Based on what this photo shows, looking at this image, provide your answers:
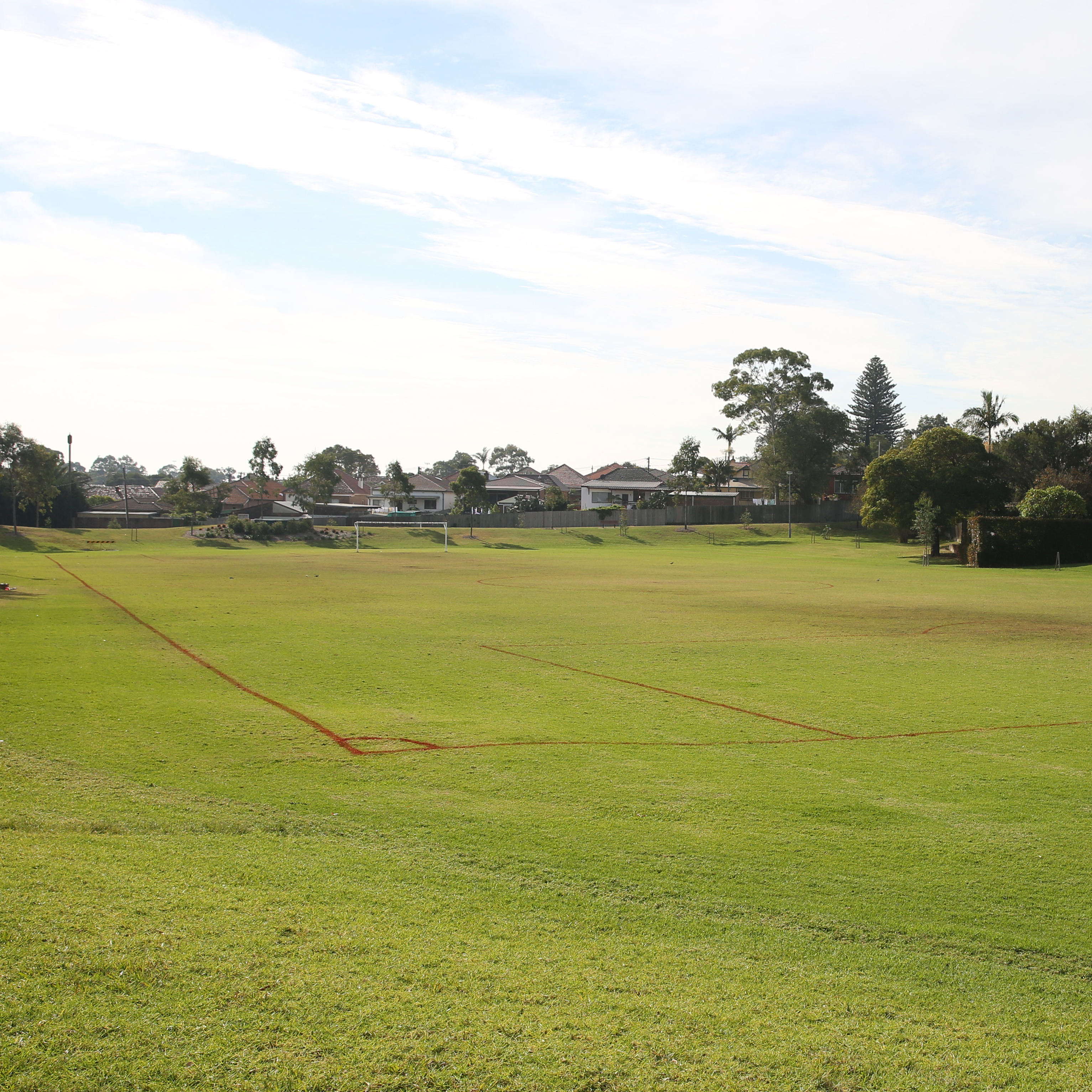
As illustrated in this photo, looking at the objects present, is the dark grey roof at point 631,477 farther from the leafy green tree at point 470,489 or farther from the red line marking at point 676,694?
the red line marking at point 676,694

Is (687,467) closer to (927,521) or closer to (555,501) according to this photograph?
(555,501)

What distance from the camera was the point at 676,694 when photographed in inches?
584

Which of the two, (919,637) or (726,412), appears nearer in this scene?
(919,637)

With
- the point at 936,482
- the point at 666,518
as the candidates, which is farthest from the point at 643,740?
the point at 666,518

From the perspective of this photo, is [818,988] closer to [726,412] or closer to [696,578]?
[696,578]

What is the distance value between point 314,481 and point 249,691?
3861 inches

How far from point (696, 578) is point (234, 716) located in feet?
106

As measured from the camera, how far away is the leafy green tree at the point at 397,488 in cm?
11119

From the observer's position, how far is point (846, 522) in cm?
9838

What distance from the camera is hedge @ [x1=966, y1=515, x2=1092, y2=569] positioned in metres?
52.7

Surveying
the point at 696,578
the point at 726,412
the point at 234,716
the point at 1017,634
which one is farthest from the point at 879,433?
the point at 234,716

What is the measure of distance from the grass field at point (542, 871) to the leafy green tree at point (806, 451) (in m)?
84.4

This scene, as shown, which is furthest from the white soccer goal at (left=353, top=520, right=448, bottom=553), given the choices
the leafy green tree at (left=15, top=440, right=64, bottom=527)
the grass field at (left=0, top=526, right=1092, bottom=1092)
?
the grass field at (left=0, top=526, right=1092, bottom=1092)

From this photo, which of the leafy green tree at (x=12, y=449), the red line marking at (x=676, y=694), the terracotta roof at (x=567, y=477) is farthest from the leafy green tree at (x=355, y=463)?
the red line marking at (x=676, y=694)
